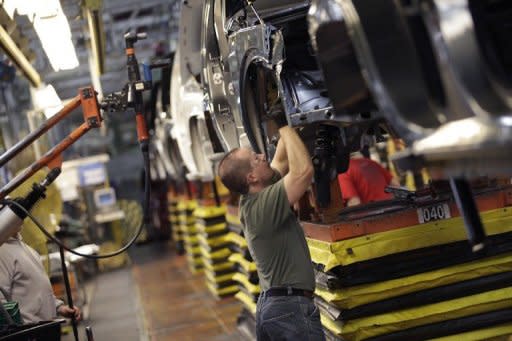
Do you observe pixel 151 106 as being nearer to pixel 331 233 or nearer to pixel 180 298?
pixel 180 298

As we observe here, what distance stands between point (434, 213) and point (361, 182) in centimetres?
184

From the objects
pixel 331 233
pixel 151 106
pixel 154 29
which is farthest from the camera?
pixel 154 29

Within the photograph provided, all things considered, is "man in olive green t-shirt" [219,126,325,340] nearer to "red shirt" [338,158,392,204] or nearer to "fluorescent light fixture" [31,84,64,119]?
"red shirt" [338,158,392,204]

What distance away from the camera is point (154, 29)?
15078 mm

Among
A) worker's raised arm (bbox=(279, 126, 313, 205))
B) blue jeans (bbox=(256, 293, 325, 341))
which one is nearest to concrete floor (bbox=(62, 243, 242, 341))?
blue jeans (bbox=(256, 293, 325, 341))

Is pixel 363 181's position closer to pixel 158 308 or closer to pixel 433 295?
pixel 433 295

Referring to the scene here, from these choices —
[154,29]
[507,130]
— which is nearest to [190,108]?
[507,130]

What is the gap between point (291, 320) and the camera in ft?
14.2

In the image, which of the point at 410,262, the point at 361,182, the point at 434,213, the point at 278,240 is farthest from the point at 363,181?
the point at 278,240

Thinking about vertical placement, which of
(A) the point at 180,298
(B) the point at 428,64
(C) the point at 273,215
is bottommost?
(A) the point at 180,298

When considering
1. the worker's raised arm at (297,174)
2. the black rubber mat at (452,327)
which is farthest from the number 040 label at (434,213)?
the worker's raised arm at (297,174)

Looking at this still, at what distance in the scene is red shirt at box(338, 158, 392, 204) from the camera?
21.7 ft

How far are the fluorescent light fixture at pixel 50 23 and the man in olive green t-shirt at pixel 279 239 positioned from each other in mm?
2483

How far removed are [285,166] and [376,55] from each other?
236 cm
